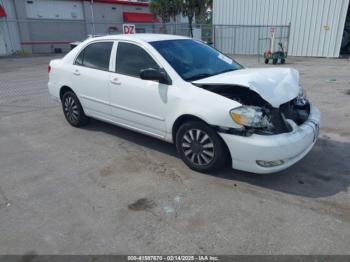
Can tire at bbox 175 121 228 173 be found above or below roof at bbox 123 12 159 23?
below

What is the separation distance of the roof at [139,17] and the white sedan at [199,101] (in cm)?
3054

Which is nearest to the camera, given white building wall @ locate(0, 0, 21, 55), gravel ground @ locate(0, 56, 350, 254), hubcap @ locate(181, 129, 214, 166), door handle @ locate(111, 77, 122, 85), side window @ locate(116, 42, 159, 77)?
gravel ground @ locate(0, 56, 350, 254)

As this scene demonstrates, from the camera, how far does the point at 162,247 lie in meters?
2.61

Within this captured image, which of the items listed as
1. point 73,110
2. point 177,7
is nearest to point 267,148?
point 73,110

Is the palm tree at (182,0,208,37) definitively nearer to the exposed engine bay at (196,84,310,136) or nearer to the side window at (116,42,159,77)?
the side window at (116,42,159,77)

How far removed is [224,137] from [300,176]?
1172 mm

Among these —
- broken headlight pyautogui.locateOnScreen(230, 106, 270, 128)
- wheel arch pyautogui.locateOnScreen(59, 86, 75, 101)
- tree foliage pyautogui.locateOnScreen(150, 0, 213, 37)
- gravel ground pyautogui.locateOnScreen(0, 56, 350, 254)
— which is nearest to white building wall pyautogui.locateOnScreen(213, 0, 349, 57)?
tree foliage pyautogui.locateOnScreen(150, 0, 213, 37)

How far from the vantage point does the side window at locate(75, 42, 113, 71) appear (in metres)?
4.74

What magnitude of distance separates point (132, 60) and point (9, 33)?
2482 cm

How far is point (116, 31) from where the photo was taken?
102ft

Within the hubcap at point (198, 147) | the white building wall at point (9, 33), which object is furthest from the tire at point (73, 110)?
the white building wall at point (9, 33)

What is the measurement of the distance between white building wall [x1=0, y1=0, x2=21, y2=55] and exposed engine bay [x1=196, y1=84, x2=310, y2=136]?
25784 mm

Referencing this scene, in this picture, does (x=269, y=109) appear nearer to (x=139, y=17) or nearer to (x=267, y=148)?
(x=267, y=148)

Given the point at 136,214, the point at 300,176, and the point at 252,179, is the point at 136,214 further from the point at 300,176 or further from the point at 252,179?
the point at 300,176
